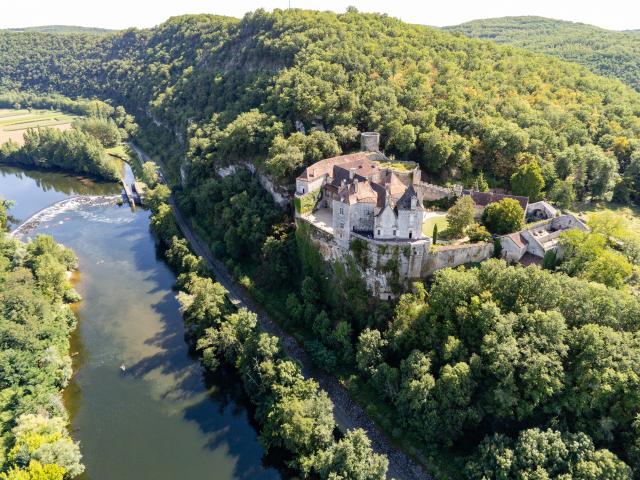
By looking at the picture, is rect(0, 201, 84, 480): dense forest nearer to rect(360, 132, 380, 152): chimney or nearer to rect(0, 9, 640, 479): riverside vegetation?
rect(0, 9, 640, 479): riverside vegetation

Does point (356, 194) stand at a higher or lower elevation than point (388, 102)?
lower

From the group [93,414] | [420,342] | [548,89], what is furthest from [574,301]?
[548,89]

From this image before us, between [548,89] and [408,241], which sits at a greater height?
[548,89]

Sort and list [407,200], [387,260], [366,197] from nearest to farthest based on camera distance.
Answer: [407,200] < [387,260] < [366,197]

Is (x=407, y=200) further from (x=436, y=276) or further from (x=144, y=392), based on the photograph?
(x=144, y=392)

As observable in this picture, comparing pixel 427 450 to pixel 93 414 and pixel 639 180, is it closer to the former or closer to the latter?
pixel 93 414

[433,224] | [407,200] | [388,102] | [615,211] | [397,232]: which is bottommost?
[615,211]

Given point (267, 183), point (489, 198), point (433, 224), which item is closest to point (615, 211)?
point (489, 198)

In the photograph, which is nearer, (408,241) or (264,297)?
(408,241)
